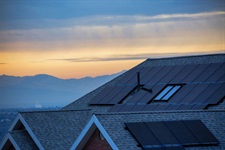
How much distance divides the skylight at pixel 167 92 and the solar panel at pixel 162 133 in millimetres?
7496

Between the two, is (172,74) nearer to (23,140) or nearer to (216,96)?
(216,96)

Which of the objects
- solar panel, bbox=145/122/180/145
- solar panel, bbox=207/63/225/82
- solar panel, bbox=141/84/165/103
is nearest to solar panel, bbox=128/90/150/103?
solar panel, bbox=141/84/165/103

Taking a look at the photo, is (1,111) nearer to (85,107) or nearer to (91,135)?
(85,107)

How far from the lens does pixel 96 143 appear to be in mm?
35594

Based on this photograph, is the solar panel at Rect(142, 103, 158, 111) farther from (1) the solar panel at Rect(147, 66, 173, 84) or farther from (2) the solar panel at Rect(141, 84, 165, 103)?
(1) the solar panel at Rect(147, 66, 173, 84)

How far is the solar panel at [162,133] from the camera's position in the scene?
34.3 m

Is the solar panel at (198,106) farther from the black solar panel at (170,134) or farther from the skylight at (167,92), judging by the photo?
the black solar panel at (170,134)

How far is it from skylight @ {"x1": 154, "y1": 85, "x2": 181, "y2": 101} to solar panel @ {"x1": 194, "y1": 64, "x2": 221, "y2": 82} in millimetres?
1171

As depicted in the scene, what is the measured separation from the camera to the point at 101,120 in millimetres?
34562

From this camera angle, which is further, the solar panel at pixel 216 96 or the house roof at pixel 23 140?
the house roof at pixel 23 140

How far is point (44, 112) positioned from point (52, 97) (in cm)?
12663

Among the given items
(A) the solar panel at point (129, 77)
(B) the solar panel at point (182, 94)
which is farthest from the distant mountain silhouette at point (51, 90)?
(B) the solar panel at point (182, 94)

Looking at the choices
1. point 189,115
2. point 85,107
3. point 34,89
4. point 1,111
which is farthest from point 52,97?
point 189,115

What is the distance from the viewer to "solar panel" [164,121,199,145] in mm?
34812
